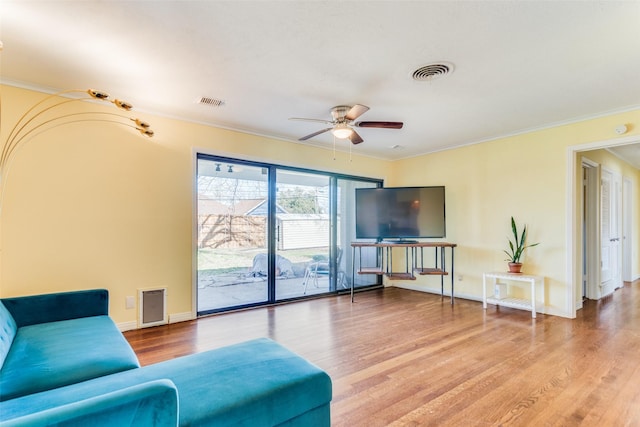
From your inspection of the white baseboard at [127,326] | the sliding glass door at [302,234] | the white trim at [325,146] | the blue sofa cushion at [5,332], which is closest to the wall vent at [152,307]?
the white baseboard at [127,326]

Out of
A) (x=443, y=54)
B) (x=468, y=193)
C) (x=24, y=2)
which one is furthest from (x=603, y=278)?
(x=24, y=2)

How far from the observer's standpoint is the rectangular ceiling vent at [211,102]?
330cm

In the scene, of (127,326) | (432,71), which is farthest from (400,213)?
(127,326)

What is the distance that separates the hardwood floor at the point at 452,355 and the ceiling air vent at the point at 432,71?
2.50 metres

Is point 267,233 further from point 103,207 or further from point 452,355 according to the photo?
point 452,355

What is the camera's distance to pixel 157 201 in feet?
12.2

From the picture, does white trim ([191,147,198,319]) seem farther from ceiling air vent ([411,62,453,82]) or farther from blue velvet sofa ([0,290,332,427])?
ceiling air vent ([411,62,453,82])

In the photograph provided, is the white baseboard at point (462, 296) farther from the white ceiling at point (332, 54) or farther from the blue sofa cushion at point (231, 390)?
the blue sofa cushion at point (231, 390)

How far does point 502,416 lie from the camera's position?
1.94 metres

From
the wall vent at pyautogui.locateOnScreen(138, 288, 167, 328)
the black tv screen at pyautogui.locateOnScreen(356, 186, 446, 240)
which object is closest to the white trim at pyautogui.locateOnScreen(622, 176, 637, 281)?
the black tv screen at pyautogui.locateOnScreen(356, 186, 446, 240)

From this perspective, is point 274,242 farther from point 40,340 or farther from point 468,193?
point 468,193

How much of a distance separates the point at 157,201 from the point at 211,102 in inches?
52.9

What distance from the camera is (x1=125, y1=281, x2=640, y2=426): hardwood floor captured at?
6.59ft

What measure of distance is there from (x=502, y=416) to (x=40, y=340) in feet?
9.79
